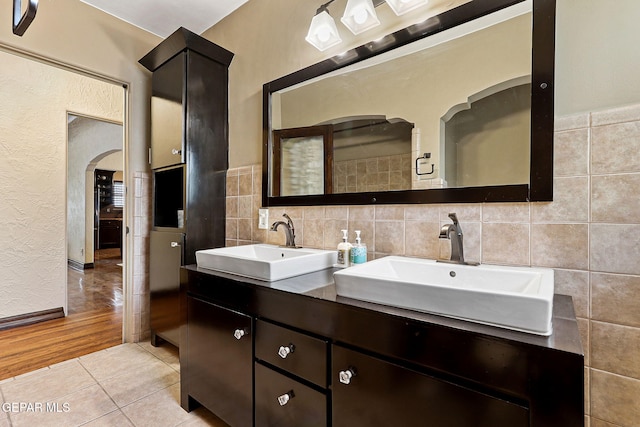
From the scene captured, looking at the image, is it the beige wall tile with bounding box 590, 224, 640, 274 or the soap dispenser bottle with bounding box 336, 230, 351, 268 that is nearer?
the beige wall tile with bounding box 590, 224, 640, 274

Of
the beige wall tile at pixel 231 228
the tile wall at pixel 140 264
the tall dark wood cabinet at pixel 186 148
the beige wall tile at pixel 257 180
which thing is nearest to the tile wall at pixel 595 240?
the beige wall tile at pixel 257 180

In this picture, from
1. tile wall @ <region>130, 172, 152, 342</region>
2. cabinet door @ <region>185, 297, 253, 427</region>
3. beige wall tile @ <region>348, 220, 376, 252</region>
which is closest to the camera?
cabinet door @ <region>185, 297, 253, 427</region>

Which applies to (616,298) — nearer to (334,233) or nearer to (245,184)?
(334,233)

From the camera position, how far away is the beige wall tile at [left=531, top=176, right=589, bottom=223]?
3.09 ft

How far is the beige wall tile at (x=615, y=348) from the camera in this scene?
0.87m

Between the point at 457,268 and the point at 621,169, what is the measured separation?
550 millimetres

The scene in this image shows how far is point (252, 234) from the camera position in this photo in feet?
6.38

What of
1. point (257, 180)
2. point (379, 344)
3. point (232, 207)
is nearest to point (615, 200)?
point (379, 344)

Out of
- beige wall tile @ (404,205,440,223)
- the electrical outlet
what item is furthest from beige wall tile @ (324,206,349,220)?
the electrical outlet

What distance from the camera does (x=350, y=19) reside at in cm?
143

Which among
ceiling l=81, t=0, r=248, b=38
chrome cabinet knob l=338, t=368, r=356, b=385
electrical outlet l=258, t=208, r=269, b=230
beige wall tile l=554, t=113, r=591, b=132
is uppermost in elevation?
ceiling l=81, t=0, r=248, b=38

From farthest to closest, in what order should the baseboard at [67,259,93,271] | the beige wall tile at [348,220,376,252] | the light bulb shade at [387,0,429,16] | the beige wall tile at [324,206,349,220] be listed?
the baseboard at [67,259,93,271], the beige wall tile at [324,206,349,220], the beige wall tile at [348,220,376,252], the light bulb shade at [387,0,429,16]

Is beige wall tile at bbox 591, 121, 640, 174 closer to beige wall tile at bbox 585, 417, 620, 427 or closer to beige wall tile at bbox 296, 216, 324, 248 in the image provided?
beige wall tile at bbox 585, 417, 620, 427

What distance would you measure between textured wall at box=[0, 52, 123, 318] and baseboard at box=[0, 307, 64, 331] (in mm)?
42
